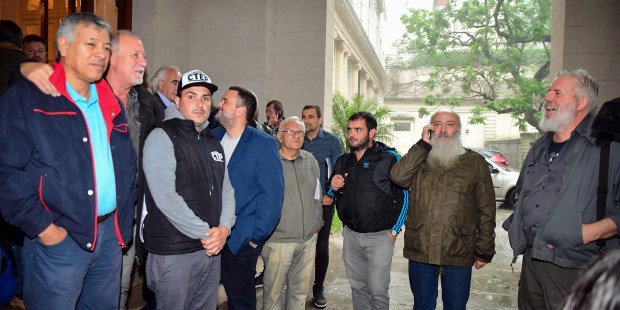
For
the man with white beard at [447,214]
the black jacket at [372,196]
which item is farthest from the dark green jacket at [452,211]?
the black jacket at [372,196]

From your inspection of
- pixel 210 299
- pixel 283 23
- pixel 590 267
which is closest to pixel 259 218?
pixel 210 299

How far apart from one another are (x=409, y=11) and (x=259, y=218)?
34.1 m

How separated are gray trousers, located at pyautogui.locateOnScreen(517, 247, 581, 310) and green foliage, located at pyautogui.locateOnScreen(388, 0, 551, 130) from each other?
77.8 feet

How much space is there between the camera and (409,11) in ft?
111

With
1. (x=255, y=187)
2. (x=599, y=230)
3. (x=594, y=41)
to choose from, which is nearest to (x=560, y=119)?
(x=599, y=230)

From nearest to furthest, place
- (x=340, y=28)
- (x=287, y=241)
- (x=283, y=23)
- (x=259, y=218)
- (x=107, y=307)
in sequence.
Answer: (x=107, y=307)
(x=259, y=218)
(x=287, y=241)
(x=283, y=23)
(x=340, y=28)

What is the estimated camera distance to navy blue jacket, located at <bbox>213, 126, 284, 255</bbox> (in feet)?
11.0

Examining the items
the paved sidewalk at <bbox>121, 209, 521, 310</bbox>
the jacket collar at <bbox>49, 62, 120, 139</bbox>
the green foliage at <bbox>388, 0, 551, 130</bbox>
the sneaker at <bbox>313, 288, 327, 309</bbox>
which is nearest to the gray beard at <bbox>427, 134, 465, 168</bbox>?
the paved sidewalk at <bbox>121, 209, 521, 310</bbox>

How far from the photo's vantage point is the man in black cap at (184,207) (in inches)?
105

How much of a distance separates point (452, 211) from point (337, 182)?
1.09 m

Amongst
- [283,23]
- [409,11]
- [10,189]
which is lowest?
[10,189]

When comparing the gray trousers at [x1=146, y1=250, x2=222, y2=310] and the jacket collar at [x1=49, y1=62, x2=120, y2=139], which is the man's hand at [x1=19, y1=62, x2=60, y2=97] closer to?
the jacket collar at [x1=49, y1=62, x2=120, y2=139]

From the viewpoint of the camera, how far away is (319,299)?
488cm

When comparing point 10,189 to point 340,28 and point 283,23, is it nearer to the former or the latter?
point 283,23
